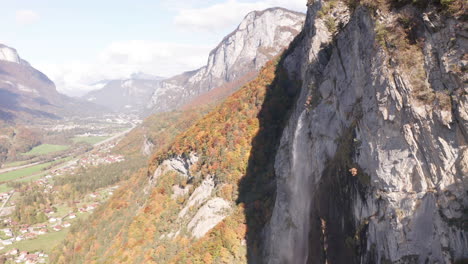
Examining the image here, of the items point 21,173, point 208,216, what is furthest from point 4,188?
point 208,216

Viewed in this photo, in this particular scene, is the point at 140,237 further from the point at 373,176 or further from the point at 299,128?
the point at 373,176

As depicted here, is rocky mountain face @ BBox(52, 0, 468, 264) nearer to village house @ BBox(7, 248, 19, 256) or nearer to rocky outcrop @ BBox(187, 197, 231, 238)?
rocky outcrop @ BBox(187, 197, 231, 238)

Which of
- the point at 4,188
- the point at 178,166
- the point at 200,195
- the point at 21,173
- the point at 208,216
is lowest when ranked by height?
the point at 4,188

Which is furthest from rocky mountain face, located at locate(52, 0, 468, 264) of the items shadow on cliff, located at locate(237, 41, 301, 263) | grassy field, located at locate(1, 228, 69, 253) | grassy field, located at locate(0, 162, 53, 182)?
grassy field, located at locate(0, 162, 53, 182)

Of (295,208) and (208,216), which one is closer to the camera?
(295,208)

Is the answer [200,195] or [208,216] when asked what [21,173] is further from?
[208,216]

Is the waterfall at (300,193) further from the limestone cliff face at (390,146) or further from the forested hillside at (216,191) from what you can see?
the forested hillside at (216,191)

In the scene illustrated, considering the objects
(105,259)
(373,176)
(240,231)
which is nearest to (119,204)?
(105,259)
